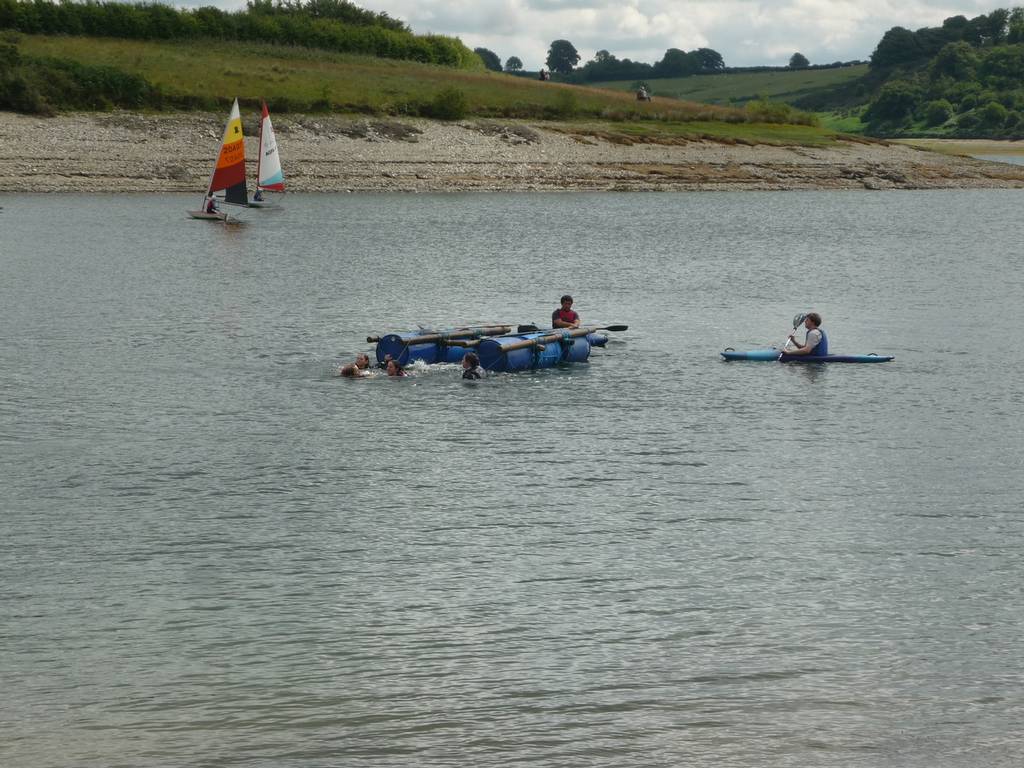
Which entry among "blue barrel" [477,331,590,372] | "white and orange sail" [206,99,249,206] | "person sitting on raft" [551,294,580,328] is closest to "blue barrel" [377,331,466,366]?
"blue barrel" [477,331,590,372]

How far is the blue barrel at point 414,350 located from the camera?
1463 inches

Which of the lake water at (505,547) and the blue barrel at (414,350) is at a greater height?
the blue barrel at (414,350)

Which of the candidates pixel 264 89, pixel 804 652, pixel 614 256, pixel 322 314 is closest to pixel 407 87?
pixel 264 89

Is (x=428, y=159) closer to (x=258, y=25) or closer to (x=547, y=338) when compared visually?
(x=258, y=25)

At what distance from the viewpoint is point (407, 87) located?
129000mm

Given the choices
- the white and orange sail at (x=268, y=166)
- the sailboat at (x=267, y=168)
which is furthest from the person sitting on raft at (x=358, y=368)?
the white and orange sail at (x=268, y=166)

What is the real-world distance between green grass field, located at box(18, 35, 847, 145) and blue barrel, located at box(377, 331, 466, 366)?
82.2 metres

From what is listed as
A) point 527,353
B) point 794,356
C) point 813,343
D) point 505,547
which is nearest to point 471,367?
point 527,353

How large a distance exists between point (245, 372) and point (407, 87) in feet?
312

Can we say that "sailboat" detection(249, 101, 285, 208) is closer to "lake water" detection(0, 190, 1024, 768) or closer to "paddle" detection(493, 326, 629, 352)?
"lake water" detection(0, 190, 1024, 768)

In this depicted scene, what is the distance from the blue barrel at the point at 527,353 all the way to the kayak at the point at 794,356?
4.54 m

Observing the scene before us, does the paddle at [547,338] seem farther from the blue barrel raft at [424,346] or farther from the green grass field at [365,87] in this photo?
the green grass field at [365,87]

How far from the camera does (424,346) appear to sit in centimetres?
3750

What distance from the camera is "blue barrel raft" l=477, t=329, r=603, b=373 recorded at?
36594 millimetres
